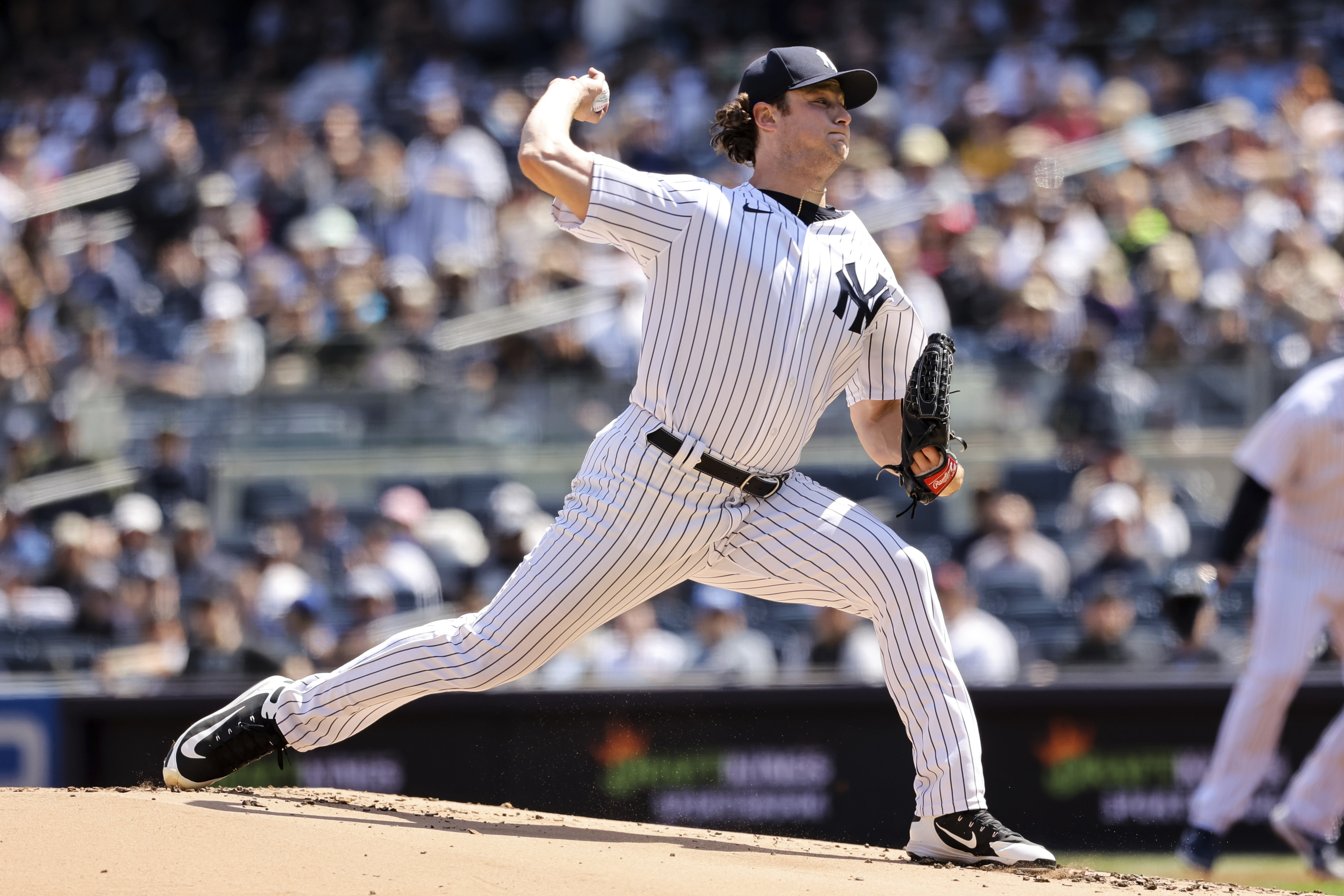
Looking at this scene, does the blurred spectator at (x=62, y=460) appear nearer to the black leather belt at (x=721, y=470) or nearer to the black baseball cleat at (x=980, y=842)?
the black leather belt at (x=721, y=470)

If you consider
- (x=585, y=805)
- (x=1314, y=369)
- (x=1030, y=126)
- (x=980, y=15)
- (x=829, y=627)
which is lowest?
(x=585, y=805)

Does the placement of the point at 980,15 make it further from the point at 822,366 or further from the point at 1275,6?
the point at 822,366

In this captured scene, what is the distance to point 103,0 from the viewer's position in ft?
53.7

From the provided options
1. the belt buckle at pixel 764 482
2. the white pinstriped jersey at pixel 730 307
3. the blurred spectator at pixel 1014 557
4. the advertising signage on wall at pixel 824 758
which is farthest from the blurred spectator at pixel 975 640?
the white pinstriped jersey at pixel 730 307

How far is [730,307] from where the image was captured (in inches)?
158

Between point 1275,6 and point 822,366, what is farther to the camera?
point 1275,6

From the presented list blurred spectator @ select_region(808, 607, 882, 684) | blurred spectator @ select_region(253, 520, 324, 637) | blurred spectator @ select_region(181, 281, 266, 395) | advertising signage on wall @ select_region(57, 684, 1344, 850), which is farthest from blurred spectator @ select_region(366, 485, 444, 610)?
blurred spectator @ select_region(808, 607, 882, 684)

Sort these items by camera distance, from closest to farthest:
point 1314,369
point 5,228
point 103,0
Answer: point 1314,369
point 5,228
point 103,0

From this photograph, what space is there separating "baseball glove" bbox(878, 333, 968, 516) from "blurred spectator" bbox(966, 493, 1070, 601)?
→ 400 centimetres

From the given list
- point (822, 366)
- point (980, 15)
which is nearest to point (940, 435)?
point (822, 366)

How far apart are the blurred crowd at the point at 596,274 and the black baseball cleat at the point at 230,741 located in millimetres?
2761

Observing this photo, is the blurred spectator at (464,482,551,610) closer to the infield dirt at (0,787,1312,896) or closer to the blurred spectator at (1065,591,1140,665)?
the blurred spectator at (1065,591,1140,665)

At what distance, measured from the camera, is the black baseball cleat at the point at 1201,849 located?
597 cm

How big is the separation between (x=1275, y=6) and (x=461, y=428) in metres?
7.22
